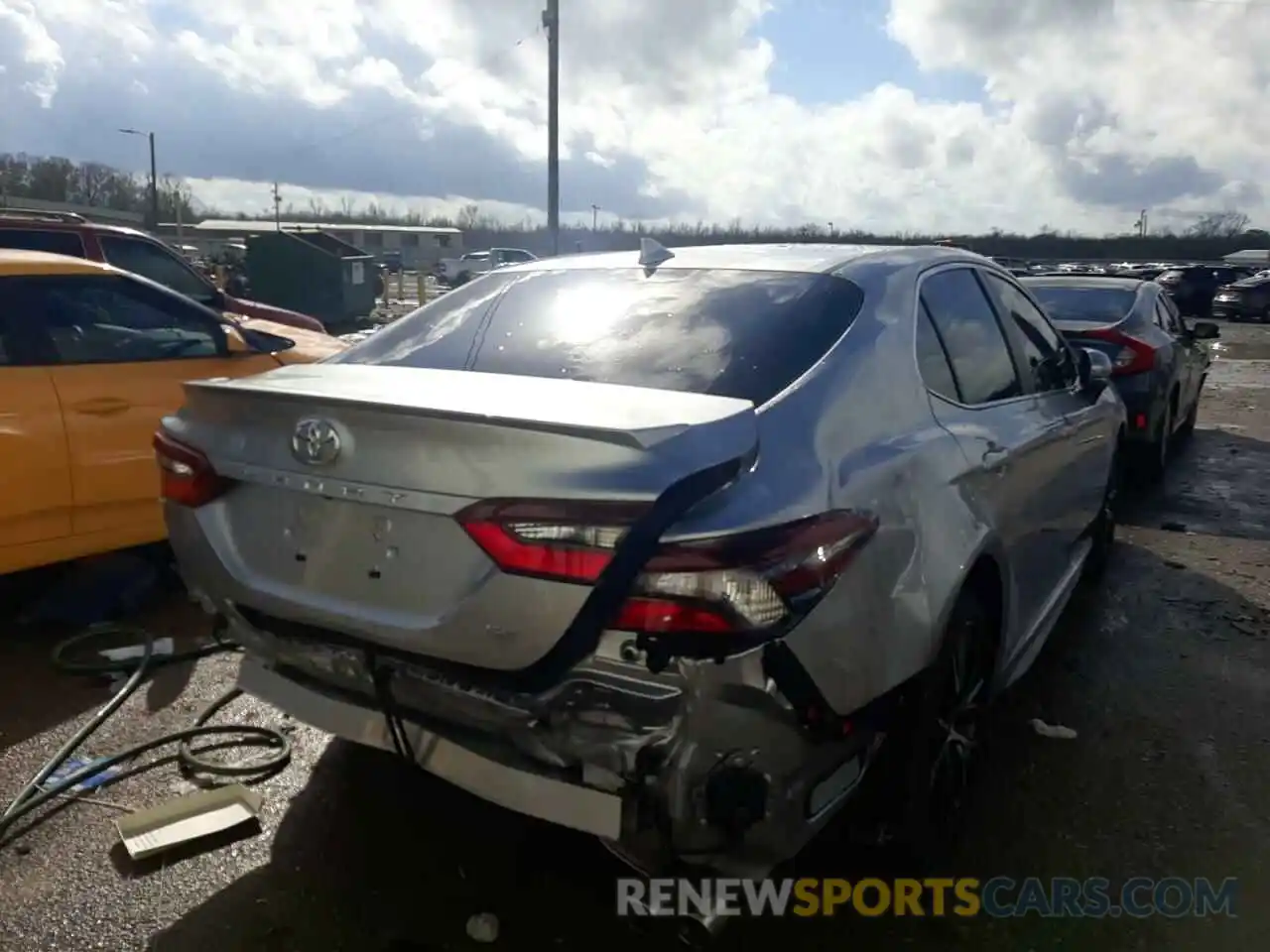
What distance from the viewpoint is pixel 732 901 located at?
7.79 ft

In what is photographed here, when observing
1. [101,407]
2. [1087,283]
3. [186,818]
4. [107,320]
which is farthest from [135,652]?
[1087,283]

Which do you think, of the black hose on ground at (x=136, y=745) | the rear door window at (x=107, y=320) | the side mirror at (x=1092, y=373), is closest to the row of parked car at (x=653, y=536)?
the black hose on ground at (x=136, y=745)

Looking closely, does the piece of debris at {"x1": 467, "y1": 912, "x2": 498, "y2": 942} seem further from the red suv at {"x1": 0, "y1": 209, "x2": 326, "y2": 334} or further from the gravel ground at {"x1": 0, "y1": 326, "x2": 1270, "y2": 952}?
the red suv at {"x1": 0, "y1": 209, "x2": 326, "y2": 334}

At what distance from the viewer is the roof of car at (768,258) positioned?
3.16 m

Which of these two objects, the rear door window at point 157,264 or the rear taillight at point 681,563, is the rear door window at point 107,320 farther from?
the rear door window at point 157,264

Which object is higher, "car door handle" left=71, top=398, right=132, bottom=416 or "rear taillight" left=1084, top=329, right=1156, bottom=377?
"rear taillight" left=1084, top=329, right=1156, bottom=377

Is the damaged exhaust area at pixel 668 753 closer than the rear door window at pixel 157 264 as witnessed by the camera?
Yes

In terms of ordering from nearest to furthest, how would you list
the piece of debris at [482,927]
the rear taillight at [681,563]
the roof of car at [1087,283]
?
the rear taillight at [681,563]
the piece of debris at [482,927]
the roof of car at [1087,283]

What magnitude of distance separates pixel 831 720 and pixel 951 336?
1.56 meters

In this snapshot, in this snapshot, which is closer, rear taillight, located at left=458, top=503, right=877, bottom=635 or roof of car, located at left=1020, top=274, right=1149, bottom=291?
rear taillight, located at left=458, top=503, right=877, bottom=635

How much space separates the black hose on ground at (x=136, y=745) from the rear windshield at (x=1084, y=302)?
260 inches

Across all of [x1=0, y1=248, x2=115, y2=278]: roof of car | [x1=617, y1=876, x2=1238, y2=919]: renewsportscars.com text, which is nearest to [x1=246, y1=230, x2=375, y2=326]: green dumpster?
[x1=0, y1=248, x2=115, y2=278]: roof of car

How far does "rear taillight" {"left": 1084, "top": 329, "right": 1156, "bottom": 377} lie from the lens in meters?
7.46

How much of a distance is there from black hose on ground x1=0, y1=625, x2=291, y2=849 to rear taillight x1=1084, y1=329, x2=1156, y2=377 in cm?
629
